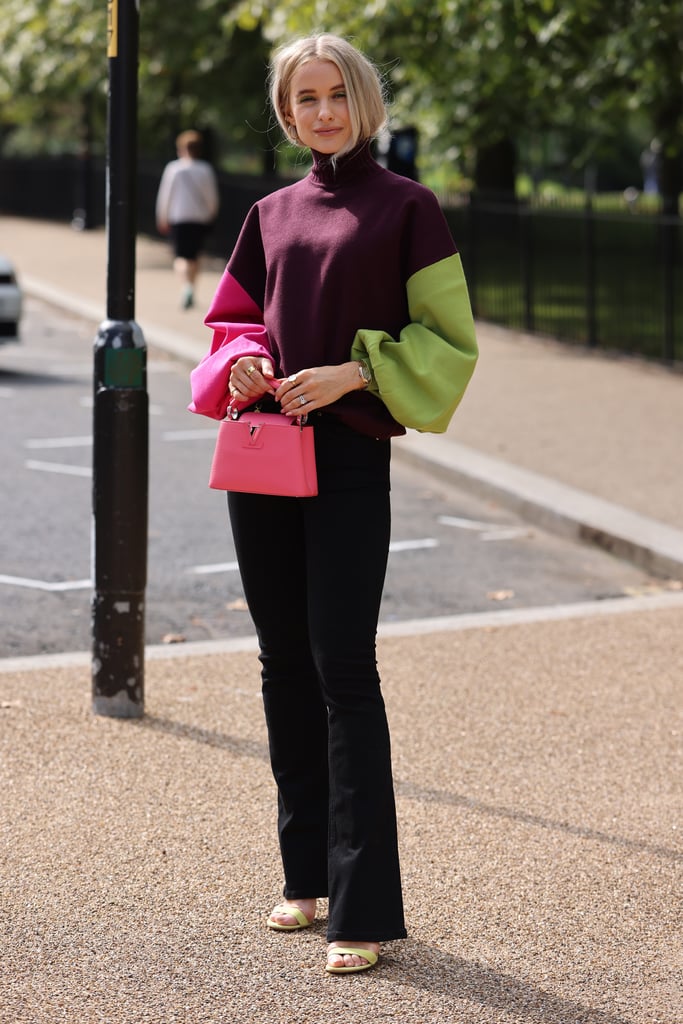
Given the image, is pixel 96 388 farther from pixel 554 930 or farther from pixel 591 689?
pixel 554 930

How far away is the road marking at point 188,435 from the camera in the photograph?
11547 mm

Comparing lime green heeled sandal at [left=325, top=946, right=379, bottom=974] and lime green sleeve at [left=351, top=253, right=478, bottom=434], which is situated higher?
lime green sleeve at [left=351, top=253, right=478, bottom=434]

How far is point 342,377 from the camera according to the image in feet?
11.3

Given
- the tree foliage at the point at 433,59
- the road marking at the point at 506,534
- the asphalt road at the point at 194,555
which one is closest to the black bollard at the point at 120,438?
the asphalt road at the point at 194,555

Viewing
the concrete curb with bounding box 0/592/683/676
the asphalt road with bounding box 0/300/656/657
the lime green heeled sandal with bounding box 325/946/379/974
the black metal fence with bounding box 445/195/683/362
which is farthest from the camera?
the black metal fence with bounding box 445/195/683/362

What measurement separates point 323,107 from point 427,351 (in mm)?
549

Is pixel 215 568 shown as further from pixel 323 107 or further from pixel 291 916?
pixel 323 107

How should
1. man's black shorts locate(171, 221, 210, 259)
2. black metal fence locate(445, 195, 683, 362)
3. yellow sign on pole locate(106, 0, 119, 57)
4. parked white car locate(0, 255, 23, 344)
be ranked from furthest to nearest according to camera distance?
man's black shorts locate(171, 221, 210, 259)
black metal fence locate(445, 195, 683, 362)
parked white car locate(0, 255, 23, 344)
yellow sign on pole locate(106, 0, 119, 57)

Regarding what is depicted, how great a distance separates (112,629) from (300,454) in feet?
6.87

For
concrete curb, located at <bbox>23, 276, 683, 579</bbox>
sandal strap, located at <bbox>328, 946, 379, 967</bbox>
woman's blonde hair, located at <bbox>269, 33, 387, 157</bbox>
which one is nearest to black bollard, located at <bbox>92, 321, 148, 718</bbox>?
woman's blonde hair, located at <bbox>269, 33, 387, 157</bbox>

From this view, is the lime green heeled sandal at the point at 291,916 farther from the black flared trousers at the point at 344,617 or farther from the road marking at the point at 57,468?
the road marking at the point at 57,468

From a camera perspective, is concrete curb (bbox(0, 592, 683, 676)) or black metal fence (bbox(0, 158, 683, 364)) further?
black metal fence (bbox(0, 158, 683, 364))

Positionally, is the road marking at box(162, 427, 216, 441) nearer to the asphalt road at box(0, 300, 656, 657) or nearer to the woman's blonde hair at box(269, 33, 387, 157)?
the asphalt road at box(0, 300, 656, 657)

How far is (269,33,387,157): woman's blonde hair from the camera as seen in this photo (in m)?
3.49
